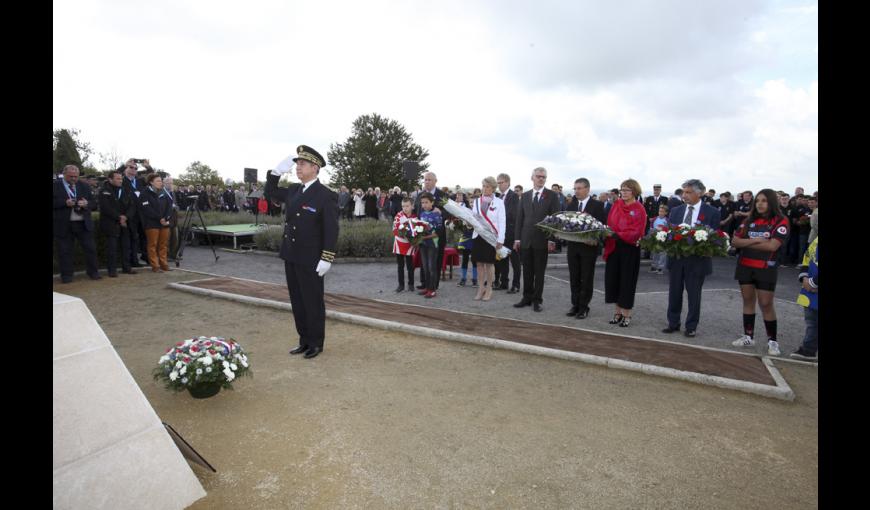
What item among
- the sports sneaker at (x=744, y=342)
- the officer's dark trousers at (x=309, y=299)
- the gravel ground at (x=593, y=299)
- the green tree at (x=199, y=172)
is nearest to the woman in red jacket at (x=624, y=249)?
the gravel ground at (x=593, y=299)

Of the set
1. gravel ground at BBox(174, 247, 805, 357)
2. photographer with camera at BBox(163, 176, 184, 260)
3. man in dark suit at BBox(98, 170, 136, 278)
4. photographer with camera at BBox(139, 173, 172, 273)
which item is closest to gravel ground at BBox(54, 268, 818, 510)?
gravel ground at BBox(174, 247, 805, 357)

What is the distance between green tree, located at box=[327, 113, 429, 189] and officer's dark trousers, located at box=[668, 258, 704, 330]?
1538 inches

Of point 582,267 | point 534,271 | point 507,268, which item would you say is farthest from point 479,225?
point 582,267

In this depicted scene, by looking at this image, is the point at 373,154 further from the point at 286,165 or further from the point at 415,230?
the point at 286,165

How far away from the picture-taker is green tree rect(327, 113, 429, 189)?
46.2 meters

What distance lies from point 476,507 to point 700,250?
16.5 ft

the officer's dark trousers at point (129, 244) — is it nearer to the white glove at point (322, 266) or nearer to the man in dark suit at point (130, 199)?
the man in dark suit at point (130, 199)

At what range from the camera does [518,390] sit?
474 centimetres

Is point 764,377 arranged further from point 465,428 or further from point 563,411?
point 465,428

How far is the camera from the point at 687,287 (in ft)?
22.5

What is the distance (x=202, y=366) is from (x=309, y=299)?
1654 millimetres

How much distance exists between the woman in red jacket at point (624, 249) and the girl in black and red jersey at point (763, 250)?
1.27 meters
